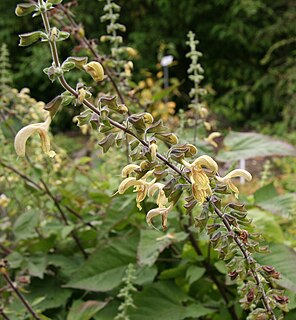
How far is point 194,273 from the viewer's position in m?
1.39

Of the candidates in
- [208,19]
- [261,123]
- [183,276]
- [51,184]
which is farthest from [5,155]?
[208,19]

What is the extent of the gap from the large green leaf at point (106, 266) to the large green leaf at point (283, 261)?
406mm

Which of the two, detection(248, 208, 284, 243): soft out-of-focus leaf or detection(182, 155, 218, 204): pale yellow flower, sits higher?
detection(248, 208, 284, 243): soft out-of-focus leaf

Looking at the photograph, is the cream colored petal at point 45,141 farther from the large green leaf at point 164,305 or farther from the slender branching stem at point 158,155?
the large green leaf at point 164,305

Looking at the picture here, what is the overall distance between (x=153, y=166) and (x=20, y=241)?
1.06 metres

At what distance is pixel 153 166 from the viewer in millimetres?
809

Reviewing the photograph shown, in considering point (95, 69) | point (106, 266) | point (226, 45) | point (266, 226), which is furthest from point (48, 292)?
point (226, 45)

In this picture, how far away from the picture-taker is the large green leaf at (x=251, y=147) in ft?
5.28

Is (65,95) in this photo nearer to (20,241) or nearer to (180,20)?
(20,241)

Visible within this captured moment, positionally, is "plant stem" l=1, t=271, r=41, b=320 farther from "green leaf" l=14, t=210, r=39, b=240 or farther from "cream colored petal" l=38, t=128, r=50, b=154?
"cream colored petal" l=38, t=128, r=50, b=154

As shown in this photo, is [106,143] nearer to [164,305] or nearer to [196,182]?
[196,182]

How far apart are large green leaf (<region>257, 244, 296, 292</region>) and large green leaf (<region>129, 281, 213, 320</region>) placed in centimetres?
21

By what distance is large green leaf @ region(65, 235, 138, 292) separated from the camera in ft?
4.79

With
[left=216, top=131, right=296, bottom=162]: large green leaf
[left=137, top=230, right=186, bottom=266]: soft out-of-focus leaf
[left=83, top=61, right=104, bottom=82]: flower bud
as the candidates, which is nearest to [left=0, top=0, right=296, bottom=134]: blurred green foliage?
[left=216, top=131, right=296, bottom=162]: large green leaf
